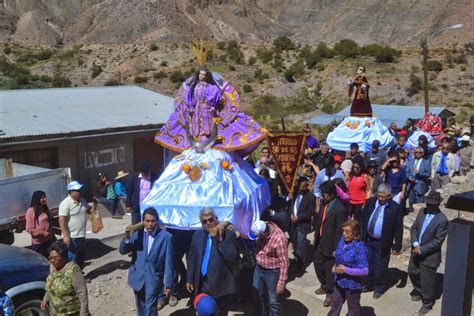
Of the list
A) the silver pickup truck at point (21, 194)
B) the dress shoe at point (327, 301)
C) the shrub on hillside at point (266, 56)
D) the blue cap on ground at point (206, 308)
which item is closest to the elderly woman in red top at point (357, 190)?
the dress shoe at point (327, 301)

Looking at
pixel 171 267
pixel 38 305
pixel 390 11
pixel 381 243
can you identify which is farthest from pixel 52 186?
pixel 390 11

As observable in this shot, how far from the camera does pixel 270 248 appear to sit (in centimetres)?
680

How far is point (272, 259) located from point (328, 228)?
3.80 ft

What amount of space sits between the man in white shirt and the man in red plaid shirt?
299 cm

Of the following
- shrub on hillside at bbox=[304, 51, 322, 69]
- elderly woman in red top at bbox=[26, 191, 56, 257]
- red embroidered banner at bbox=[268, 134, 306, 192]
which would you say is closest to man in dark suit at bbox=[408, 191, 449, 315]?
red embroidered banner at bbox=[268, 134, 306, 192]

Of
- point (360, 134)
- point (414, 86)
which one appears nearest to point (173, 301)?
point (360, 134)

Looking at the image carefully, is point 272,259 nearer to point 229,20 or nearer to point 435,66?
point 435,66

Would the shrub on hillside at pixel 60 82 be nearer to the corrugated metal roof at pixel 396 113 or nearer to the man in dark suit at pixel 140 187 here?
the corrugated metal roof at pixel 396 113

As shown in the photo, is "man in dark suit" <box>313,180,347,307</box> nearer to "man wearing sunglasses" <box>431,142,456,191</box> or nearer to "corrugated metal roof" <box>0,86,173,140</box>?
"man wearing sunglasses" <box>431,142,456,191</box>

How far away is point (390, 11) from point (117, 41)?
42.7m

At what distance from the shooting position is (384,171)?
1092 cm

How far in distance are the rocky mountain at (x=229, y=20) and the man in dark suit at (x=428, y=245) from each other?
7437 cm

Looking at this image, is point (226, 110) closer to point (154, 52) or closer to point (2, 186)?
point (2, 186)

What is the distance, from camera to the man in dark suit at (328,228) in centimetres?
763
